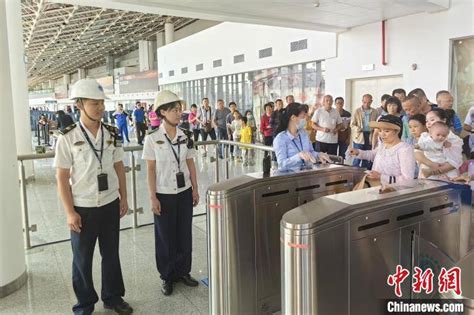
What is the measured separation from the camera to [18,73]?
7.69m

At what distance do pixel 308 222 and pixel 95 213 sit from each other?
1.42 metres

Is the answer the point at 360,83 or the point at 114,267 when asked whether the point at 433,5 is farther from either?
the point at 114,267

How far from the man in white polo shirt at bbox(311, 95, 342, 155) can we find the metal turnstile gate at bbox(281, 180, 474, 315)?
4.71 m

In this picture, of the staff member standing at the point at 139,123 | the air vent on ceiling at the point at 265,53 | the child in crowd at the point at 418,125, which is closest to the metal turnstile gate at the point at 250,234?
the child in crowd at the point at 418,125

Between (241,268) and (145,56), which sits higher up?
(145,56)

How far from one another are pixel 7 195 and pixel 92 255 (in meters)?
0.89

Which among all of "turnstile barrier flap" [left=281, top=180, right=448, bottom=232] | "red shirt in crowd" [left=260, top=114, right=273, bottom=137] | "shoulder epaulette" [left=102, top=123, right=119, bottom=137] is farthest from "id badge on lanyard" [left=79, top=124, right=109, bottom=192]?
"red shirt in crowd" [left=260, top=114, right=273, bottom=137]

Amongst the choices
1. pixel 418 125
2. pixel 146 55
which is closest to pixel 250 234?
pixel 418 125

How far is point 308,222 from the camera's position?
5.64 ft

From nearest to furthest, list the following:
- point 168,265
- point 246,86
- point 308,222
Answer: point 308,222, point 168,265, point 246,86

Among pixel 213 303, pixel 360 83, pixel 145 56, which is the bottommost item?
pixel 213 303

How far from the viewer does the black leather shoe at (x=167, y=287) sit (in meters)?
2.98

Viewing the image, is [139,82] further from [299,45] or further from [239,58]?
[299,45]

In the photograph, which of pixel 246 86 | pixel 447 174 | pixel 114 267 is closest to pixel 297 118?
pixel 447 174
